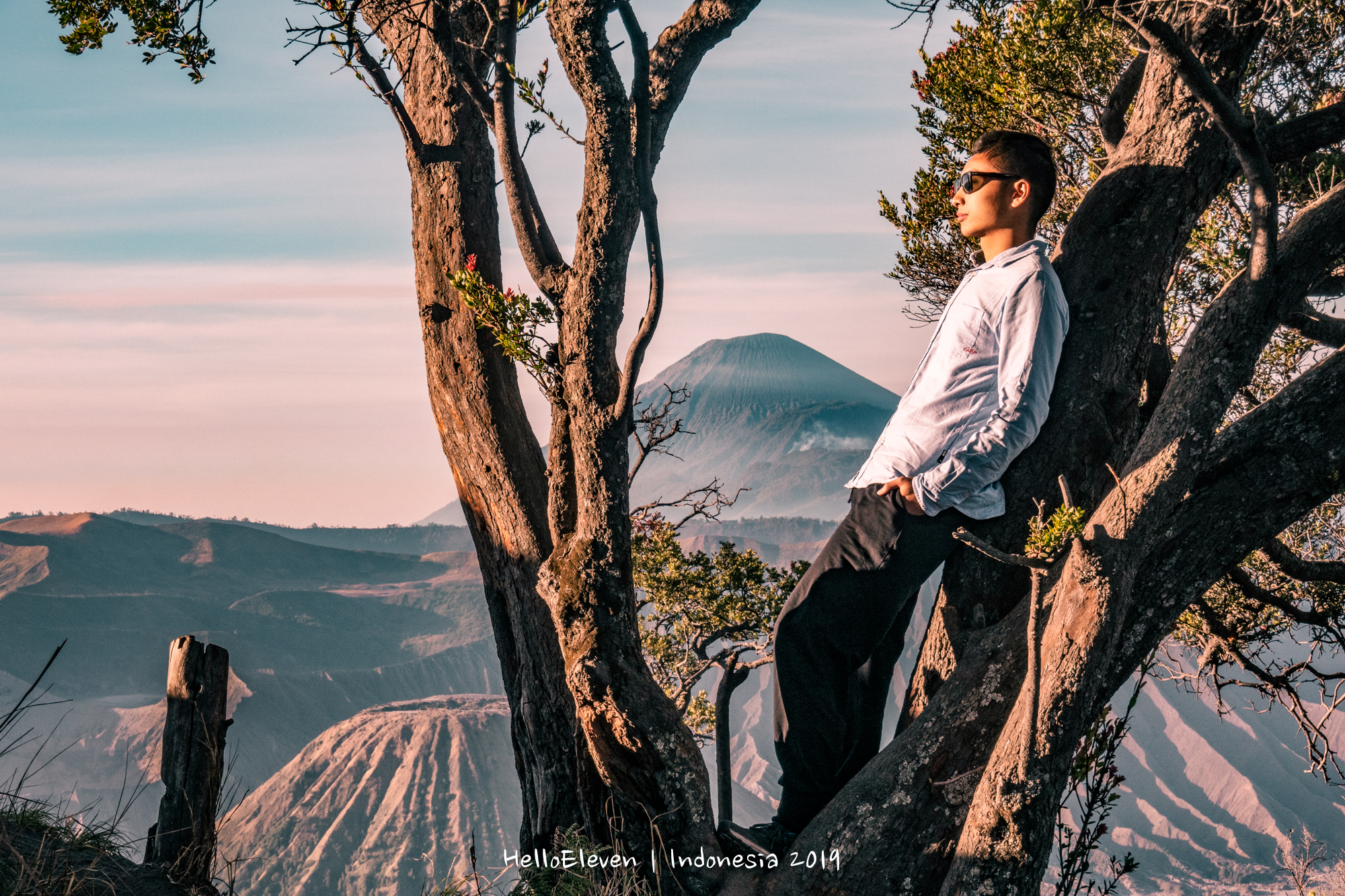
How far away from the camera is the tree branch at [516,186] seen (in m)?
3.59

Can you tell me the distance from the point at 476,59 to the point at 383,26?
2.24 ft

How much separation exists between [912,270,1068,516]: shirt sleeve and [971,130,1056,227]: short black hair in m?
0.49

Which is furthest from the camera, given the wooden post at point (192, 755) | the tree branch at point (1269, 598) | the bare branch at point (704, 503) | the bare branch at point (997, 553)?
the bare branch at point (704, 503)

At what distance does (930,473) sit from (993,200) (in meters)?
1.17

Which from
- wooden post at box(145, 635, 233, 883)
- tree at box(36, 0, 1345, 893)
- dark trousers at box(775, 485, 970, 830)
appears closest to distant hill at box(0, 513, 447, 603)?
wooden post at box(145, 635, 233, 883)

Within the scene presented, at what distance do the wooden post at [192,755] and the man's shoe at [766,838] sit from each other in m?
3.23

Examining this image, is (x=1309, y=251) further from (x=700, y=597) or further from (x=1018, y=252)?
(x=700, y=597)

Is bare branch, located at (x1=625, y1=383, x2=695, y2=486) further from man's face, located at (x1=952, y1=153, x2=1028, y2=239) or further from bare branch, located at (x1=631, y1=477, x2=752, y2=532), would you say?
man's face, located at (x1=952, y1=153, x2=1028, y2=239)

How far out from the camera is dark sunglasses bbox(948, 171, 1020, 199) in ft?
10.5

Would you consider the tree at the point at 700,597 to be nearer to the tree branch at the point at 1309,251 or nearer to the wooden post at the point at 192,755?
the wooden post at the point at 192,755

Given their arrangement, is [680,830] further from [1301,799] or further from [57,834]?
[1301,799]

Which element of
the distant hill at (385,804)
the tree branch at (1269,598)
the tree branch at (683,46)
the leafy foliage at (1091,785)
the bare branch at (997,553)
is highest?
the tree branch at (683,46)

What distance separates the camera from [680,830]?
3254mm

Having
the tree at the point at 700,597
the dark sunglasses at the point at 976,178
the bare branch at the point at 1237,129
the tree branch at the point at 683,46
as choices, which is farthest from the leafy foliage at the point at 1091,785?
the tree at the point at 700,597
